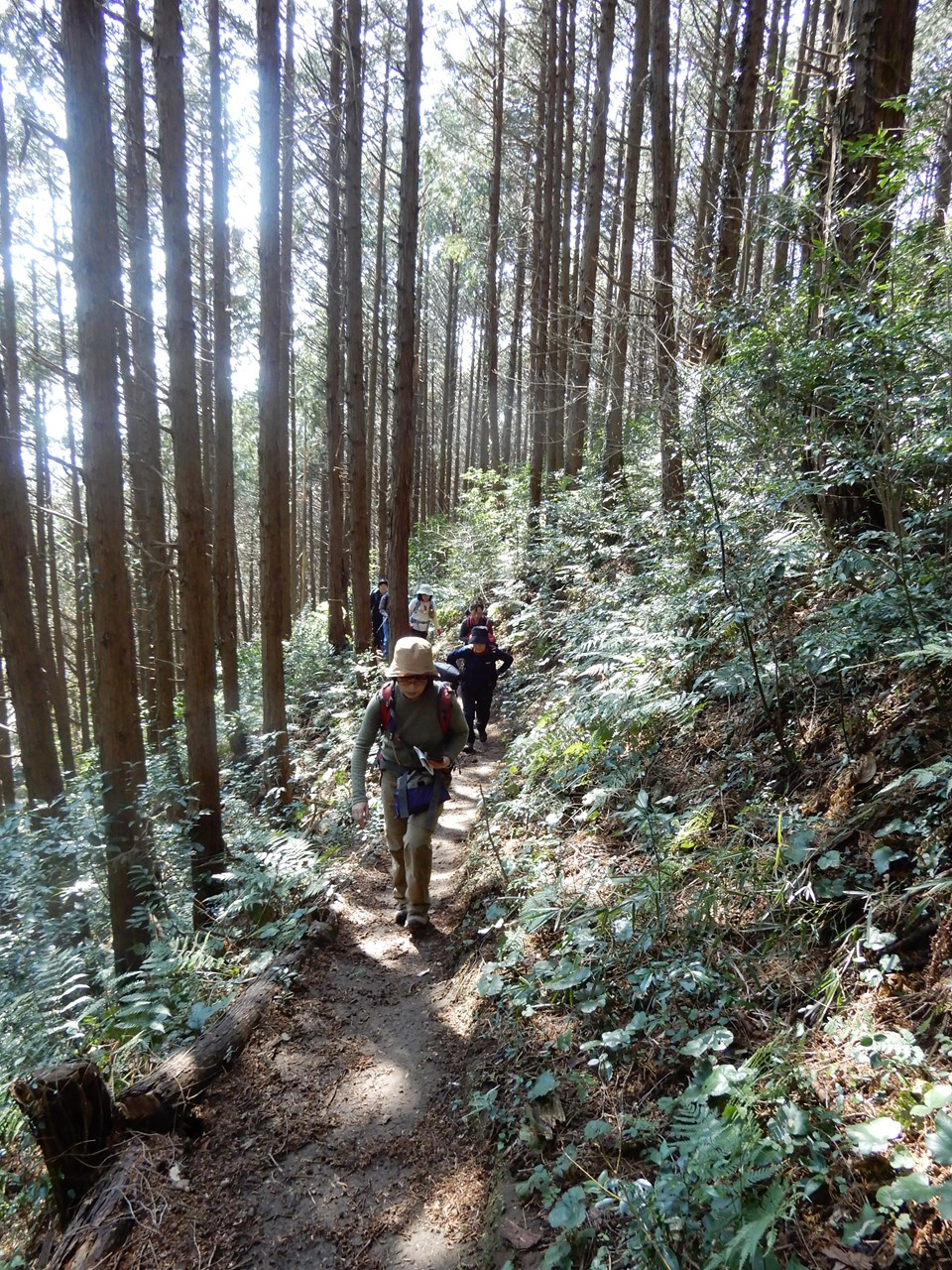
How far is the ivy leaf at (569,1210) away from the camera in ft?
7.43

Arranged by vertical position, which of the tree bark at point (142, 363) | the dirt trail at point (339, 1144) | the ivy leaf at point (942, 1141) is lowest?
the dirt trail at point (339, 1144)

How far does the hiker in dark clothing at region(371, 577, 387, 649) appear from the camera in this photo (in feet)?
43.3

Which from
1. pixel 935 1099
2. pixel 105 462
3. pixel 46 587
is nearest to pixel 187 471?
pixel 105 462

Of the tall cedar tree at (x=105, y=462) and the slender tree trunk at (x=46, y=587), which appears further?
the slender tree trunk at (x=46, y=587)

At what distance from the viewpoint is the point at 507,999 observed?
3553mm

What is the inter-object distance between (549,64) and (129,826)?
16.9 m

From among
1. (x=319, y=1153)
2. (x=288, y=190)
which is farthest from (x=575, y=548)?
(x=288, y=190)

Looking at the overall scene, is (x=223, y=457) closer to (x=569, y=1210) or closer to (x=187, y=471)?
(x=187, y=471)

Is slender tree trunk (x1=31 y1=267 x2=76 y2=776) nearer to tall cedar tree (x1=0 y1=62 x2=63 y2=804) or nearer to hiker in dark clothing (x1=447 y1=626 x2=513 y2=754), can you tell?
tall cedar tree (x1=0 y1=62 x2=63 y2=804)

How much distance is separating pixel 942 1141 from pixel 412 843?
12.0 ft

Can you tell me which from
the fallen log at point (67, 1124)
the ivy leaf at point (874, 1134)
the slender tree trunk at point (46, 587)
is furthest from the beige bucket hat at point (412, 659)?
the slender tree trunk at point (46, 587)

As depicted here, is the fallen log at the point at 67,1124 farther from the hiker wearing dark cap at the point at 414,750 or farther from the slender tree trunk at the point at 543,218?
the slender tree trunk at the point at 543,218

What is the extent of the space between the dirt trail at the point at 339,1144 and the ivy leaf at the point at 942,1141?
1.74 metres

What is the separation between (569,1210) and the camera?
2.31 m
